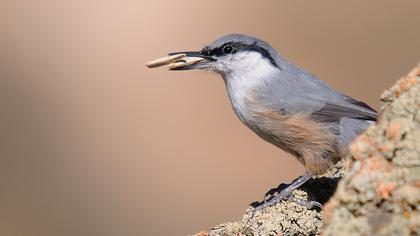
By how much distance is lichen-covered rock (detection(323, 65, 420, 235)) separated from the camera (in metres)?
2.23

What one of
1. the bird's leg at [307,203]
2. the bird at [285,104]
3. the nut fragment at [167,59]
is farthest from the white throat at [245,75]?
the bird's leg at [307,203]

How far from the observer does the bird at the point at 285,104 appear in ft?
16.0

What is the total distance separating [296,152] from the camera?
4922mm

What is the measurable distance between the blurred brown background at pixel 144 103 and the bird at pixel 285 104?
292 cm

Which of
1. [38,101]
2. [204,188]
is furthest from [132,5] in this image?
[204,188]

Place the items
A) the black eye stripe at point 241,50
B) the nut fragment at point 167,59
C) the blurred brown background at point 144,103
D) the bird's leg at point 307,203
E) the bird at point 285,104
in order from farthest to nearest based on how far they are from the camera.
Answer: the blurred brown background at point 144,103
the black eye stripe at point 241,50
the nut fragment at point 167,59
the bird at point 285,104
the bird's leg at point 307,203

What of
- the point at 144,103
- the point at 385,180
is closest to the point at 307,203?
the point at 385,180

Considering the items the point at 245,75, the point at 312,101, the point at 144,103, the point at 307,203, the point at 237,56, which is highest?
the point at 144,103

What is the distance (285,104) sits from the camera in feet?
16.6

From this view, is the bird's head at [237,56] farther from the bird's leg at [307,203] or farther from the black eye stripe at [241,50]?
the bird's leg at [307,203]

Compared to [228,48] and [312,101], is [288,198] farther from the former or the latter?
[228,48]

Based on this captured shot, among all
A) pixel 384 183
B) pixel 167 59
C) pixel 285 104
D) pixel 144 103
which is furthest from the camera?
pixel 144 103

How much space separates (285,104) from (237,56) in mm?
543

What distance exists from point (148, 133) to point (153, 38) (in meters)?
1.93
